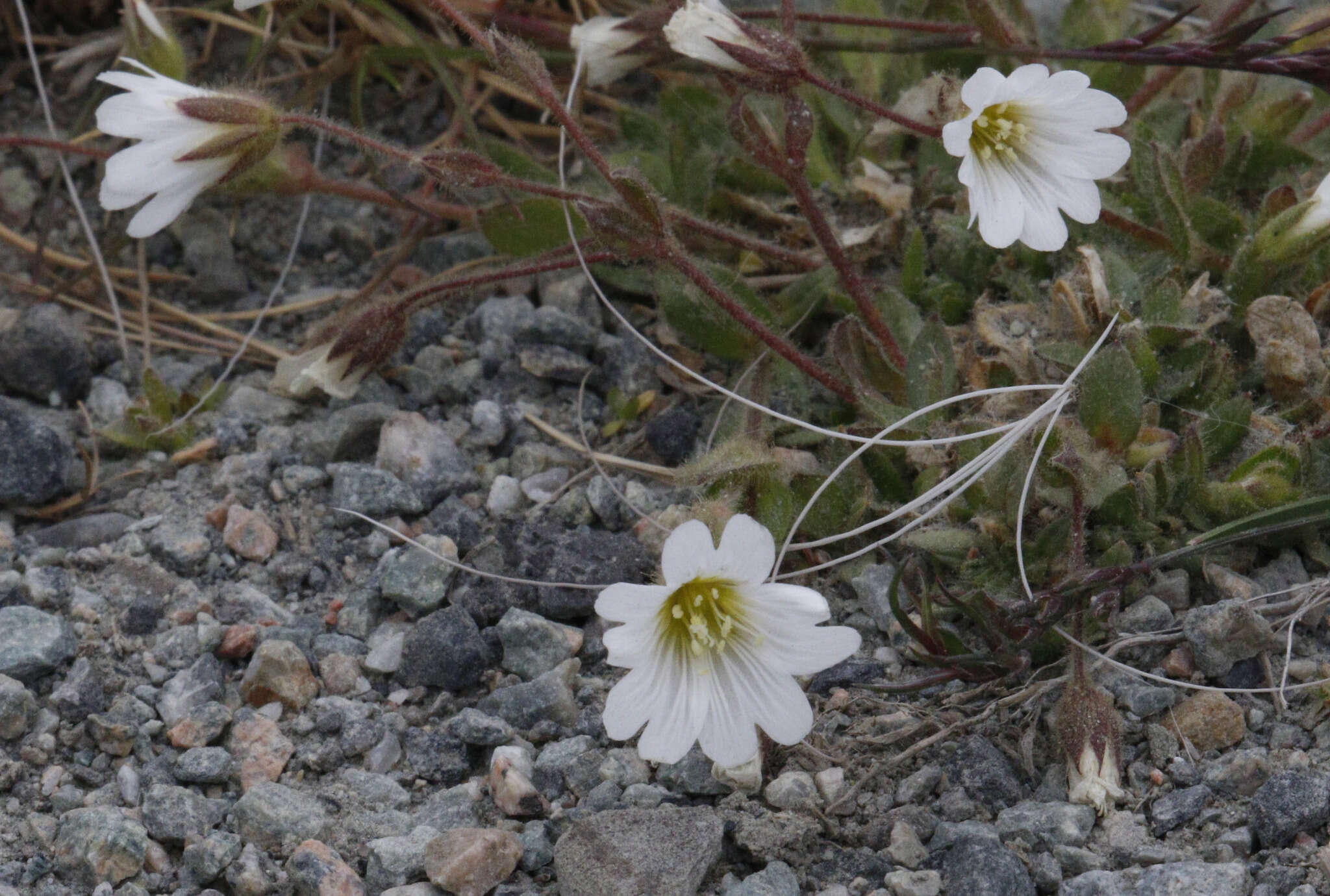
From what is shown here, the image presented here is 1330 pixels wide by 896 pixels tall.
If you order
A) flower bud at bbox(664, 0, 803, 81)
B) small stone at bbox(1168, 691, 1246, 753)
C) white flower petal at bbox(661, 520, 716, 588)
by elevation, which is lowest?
small stone at bbox(1168, 691, 1246, 753)

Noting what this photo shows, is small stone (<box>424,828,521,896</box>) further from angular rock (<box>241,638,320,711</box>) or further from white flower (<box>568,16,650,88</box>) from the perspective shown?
white flower (<box>568,16,650,88</box>)

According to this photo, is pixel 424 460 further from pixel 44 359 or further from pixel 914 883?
pixel 914 883

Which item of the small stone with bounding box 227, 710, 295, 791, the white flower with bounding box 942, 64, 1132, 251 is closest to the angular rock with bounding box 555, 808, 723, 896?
the small stone with bounding box 227, 710, 295, 791

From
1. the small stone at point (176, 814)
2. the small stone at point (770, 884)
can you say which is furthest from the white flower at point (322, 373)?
the small stone at point (770, 884)

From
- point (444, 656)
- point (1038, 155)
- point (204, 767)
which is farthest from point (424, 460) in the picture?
point (1038, 155)

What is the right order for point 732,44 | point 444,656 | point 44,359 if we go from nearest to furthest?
point 444,656 → point 732,44 → point 44,359

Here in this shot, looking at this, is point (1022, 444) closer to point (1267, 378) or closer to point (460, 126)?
point (1267, 378)

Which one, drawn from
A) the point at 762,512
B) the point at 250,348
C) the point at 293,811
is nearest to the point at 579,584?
the point at 762,512
